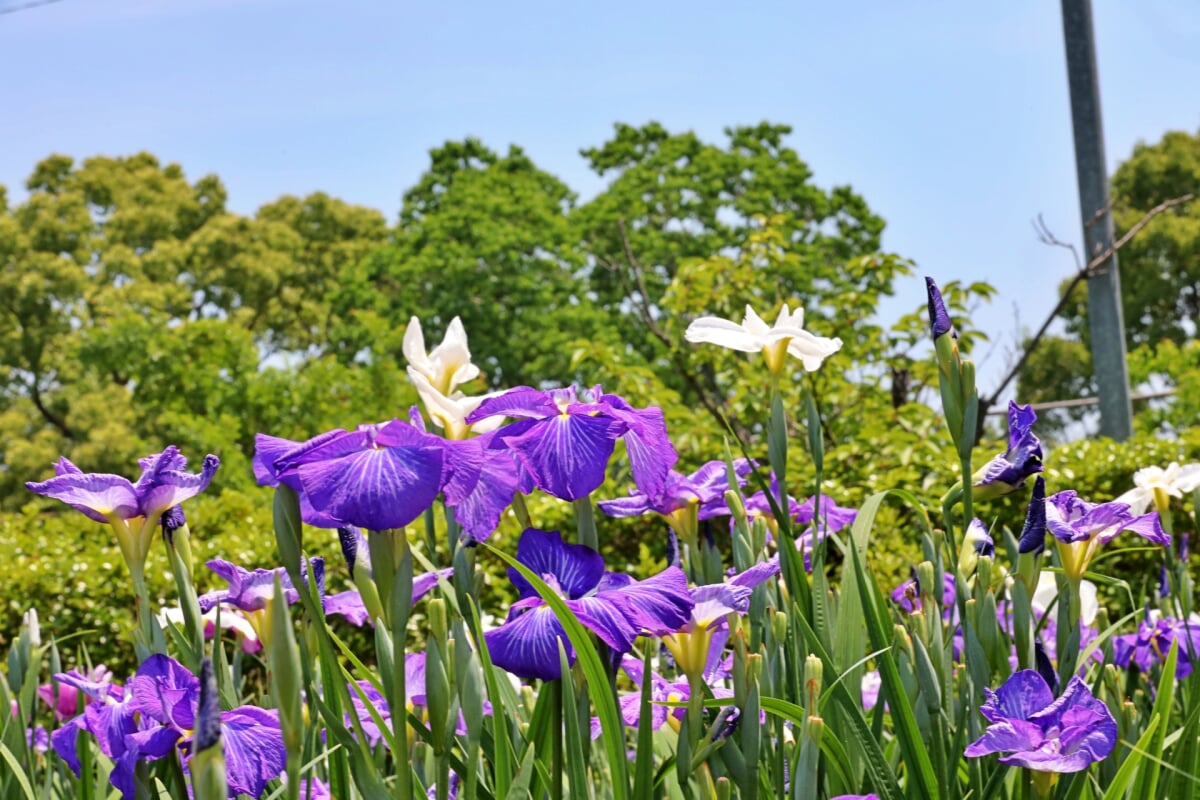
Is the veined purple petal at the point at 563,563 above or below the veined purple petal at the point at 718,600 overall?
above

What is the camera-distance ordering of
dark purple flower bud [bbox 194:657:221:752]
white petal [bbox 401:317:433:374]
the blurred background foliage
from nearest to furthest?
dark purple flower bud [bbox 194:657:221:752], white petal [bbox 401:317:433:374], the blurred background foliage

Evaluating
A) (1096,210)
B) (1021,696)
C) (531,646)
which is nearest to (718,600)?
(531,646)

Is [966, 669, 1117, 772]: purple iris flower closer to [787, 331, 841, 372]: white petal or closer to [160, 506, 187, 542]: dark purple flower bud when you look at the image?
[787, 331, 841, 372]: white petal

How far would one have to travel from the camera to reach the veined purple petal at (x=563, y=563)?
1135 millimetres

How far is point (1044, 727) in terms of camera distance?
119 cm

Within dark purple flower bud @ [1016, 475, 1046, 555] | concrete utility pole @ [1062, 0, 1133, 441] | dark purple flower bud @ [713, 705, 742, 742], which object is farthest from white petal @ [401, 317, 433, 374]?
concrete utility pole @ [1062, 0, 1133, 441]

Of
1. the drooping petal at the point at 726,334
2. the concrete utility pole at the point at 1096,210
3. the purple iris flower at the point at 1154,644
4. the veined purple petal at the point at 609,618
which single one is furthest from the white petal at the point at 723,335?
the concrete utility pole at the point at 1096,210

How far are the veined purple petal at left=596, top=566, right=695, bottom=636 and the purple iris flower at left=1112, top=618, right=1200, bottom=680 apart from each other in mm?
1398

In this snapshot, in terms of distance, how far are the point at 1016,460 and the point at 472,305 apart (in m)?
18.3

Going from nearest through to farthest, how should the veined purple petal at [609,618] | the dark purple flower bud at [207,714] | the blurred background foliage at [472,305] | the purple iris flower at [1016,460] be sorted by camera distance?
1. the dark purple flower bud at [207,714]
2. the veined purple petal at [609,618]
3. the purple iris flower at [1016,460]
4. the blurred background foliage at [472,305]

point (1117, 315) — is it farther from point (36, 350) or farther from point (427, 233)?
point (36, 350)

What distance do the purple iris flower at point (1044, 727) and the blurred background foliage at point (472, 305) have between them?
360 cm

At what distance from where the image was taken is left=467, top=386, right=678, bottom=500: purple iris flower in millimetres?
1086

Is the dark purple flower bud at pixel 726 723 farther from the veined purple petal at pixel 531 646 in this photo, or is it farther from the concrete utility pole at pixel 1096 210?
the concrete utility pole at pixel 1096 210
